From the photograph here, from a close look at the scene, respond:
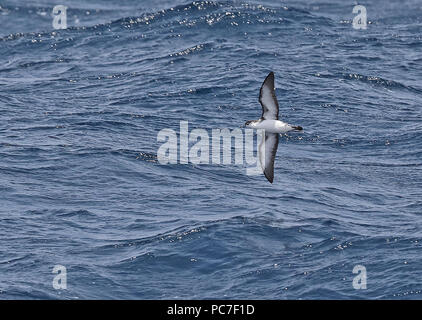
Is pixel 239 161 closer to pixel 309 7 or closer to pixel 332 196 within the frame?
pixel 332 196

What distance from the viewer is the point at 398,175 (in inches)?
1109

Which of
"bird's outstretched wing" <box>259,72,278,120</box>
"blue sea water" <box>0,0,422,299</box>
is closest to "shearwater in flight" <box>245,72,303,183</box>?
"bird's outstretched wing" <box>259,72,278,120</box>

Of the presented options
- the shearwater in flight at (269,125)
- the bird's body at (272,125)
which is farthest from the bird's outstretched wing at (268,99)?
the bird's body at (272,125)

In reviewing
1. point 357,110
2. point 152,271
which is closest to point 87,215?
point 152,271

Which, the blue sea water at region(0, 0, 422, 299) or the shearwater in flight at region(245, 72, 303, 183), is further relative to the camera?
the shearwater in flight at region(245, 72, 303, 183)

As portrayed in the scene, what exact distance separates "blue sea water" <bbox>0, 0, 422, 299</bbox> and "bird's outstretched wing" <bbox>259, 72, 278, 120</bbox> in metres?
2.97

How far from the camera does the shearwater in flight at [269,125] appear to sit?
74.4 ft

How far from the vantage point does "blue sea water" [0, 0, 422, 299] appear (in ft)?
73.7

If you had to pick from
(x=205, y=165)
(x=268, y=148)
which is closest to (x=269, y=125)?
(x=268, y=148)

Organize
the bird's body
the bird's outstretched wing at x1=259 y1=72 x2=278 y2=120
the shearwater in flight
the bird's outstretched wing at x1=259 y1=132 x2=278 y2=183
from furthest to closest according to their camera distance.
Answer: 1. the bird's outstretched wing at x1=259 y1=132 x2=278 y2=183
2. the bird's body
3. the shearwater in flight
4. the bird's outstretched wing at x1=259 y1=72 x2=278 y2=120

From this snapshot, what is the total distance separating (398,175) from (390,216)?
10.0 ft

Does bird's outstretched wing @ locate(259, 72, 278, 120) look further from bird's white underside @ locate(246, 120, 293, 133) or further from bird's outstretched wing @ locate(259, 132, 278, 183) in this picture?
bird's outstretched wing @ locate(259, 132, 278, 183)

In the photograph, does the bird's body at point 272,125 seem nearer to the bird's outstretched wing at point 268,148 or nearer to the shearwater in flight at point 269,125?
the shearwater in flight at point 269,125

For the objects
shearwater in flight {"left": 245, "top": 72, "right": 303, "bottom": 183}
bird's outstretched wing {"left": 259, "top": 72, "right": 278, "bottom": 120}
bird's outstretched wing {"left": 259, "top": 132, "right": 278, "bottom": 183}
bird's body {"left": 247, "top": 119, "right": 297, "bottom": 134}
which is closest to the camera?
bird's outstretched wing {"left": 259, "top": 72, "right": 278, "bottom": 120}
